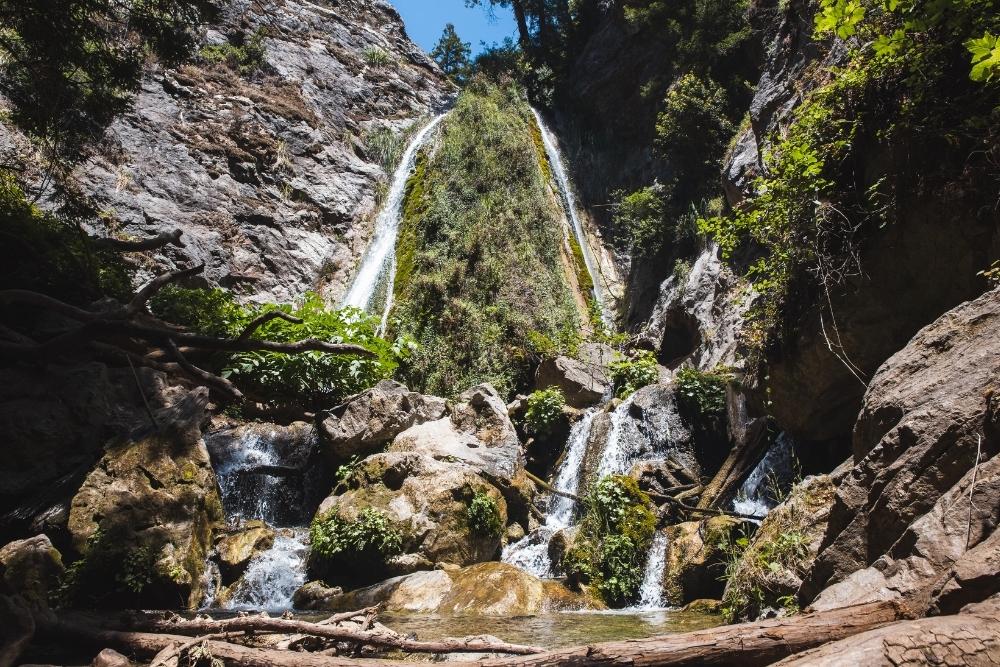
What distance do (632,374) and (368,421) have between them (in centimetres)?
535

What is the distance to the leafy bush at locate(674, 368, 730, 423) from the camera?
10031 millimetres

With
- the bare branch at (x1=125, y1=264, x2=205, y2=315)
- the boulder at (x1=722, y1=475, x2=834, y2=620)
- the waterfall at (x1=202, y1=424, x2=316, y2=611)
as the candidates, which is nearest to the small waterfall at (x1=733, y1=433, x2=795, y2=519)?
the boulder at (x1=722, y1=475, x2=834, y2=620)

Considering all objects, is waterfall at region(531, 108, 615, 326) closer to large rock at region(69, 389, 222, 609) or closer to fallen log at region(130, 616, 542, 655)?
large rock at region(69, 389, 222, 609)

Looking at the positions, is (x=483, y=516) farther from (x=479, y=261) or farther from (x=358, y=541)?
(x=479, y=261)

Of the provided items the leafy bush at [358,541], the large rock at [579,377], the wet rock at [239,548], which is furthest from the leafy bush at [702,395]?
the wet rock at [239,548]

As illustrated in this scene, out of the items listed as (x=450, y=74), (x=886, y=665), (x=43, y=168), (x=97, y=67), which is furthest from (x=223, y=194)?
(x=886, y=665)

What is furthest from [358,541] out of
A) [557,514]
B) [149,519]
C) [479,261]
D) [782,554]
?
[479,261]

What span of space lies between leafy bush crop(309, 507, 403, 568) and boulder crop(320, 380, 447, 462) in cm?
201

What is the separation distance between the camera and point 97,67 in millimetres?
7945

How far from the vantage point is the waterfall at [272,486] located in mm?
7578

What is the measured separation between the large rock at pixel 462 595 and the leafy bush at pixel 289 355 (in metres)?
4.64

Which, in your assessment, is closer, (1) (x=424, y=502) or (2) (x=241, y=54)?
(1) (x=424, y=502)

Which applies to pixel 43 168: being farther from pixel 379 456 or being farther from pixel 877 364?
pixel 877 364

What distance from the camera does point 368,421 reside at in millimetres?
9703
